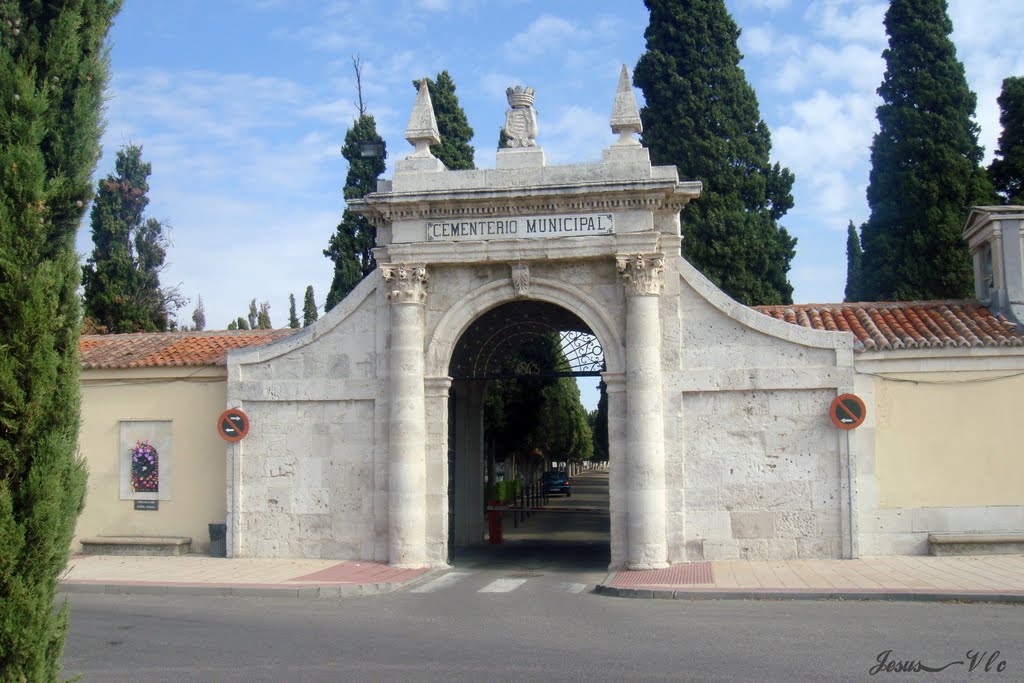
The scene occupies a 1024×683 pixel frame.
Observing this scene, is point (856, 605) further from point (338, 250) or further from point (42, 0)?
point (338, 250)

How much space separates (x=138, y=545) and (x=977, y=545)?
556 inches

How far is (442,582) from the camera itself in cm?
1495

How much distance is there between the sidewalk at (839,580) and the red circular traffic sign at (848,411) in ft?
6.93

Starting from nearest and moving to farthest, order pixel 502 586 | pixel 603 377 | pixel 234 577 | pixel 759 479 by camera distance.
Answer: pixel 502 586 → pixel 234 577 → pixel 759 479 → pixel 603 377

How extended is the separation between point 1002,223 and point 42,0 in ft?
51.8

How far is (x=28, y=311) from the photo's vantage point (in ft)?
17.2

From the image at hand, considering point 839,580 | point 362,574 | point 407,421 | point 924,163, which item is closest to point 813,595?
point 839,580

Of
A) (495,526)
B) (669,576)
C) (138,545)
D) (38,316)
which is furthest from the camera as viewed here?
(495,526)

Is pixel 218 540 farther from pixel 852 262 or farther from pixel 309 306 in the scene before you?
pixel 309 306

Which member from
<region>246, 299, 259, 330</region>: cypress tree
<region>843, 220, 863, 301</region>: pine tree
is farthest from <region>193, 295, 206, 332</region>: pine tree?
<region>843, 220, 863, 301</region>: pine tree

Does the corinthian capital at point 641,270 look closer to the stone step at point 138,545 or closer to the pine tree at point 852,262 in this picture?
the stone step at point 138,545

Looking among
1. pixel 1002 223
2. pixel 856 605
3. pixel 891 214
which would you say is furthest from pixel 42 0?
pixel 891 214

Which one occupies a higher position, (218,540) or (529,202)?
(529,202)

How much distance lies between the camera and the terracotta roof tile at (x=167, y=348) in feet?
59.2
